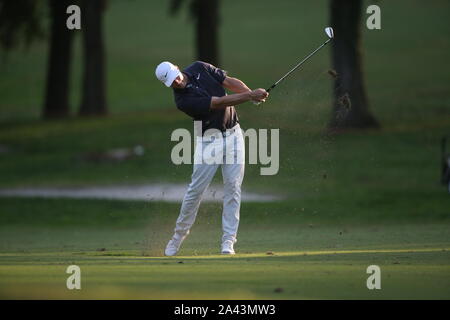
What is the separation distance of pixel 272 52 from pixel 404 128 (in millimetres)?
35752

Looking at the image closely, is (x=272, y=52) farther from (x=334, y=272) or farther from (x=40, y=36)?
(x=334, y=272)

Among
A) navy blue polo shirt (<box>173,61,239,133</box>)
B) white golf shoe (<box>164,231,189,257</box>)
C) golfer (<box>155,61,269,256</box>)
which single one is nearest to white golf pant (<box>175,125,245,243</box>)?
golfer (<box>155,61,269,256</box>)

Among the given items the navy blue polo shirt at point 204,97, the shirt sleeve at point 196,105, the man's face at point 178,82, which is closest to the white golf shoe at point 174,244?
the navy blue polo shirt at point 204,97

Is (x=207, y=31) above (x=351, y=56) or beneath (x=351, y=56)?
above

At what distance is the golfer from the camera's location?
13.5 meters

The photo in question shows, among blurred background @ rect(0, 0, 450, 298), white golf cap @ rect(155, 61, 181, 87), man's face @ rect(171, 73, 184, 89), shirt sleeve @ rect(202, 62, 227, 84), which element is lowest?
man's face @ rect(171, 73, 184, 89)

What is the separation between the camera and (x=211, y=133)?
44.8 feet

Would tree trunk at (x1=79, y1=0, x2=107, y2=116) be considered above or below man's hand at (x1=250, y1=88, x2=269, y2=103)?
above

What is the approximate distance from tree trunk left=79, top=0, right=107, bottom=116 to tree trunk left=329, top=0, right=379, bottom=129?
11.1 meters

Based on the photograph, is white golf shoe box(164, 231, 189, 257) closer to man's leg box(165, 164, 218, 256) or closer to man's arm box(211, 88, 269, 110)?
man's leg box(165, 164, 218, 256)

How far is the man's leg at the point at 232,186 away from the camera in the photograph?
538 inches

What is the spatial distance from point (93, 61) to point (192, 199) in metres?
27.0

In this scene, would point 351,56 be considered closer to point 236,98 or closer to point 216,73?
point 216,73

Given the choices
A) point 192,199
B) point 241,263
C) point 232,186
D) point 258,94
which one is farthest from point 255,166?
point 241,263
